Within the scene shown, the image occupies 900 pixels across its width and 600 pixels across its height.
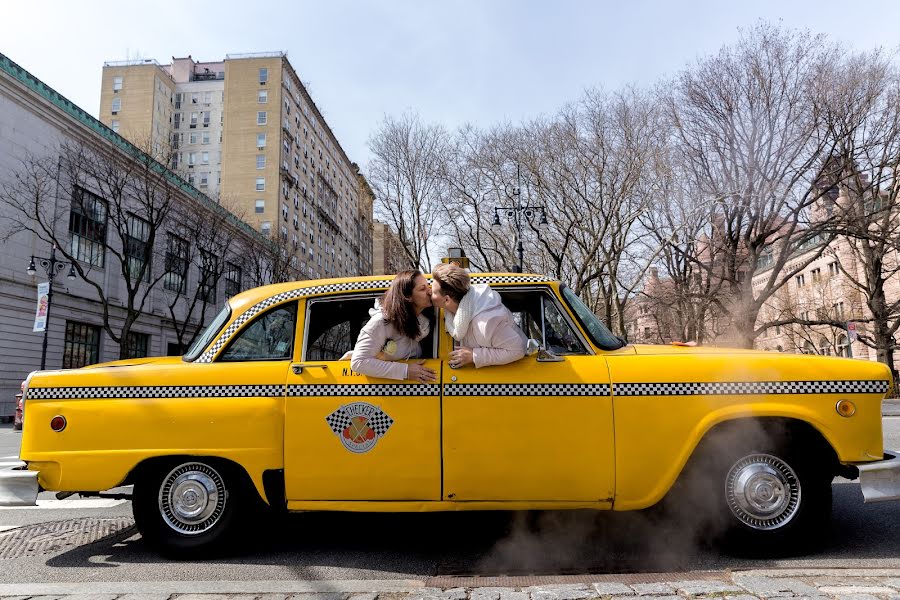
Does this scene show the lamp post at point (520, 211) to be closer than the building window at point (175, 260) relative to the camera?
Yes

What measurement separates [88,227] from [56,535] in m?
27.8

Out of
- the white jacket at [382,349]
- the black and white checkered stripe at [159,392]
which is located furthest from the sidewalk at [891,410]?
the black and white checkered stripe at [159,392]

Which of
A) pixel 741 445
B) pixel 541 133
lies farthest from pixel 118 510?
pixel 541 133

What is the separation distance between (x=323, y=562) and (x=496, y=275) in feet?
7.81

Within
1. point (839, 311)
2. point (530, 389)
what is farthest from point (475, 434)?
point (839, 311)

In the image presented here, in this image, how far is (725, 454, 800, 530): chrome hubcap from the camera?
4.08 metres

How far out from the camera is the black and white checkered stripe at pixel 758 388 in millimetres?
4059

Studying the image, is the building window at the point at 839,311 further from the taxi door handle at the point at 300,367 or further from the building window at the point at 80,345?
the taxi door handle at the point at 300,367

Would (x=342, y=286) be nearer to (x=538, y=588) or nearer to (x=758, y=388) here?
(x=538, y=588)

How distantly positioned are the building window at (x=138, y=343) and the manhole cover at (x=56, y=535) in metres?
30.1

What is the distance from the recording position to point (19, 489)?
169 inches

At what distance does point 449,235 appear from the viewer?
3275 centimetres

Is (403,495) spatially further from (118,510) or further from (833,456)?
(118,510)

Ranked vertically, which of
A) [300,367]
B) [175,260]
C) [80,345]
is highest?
[175,260]
